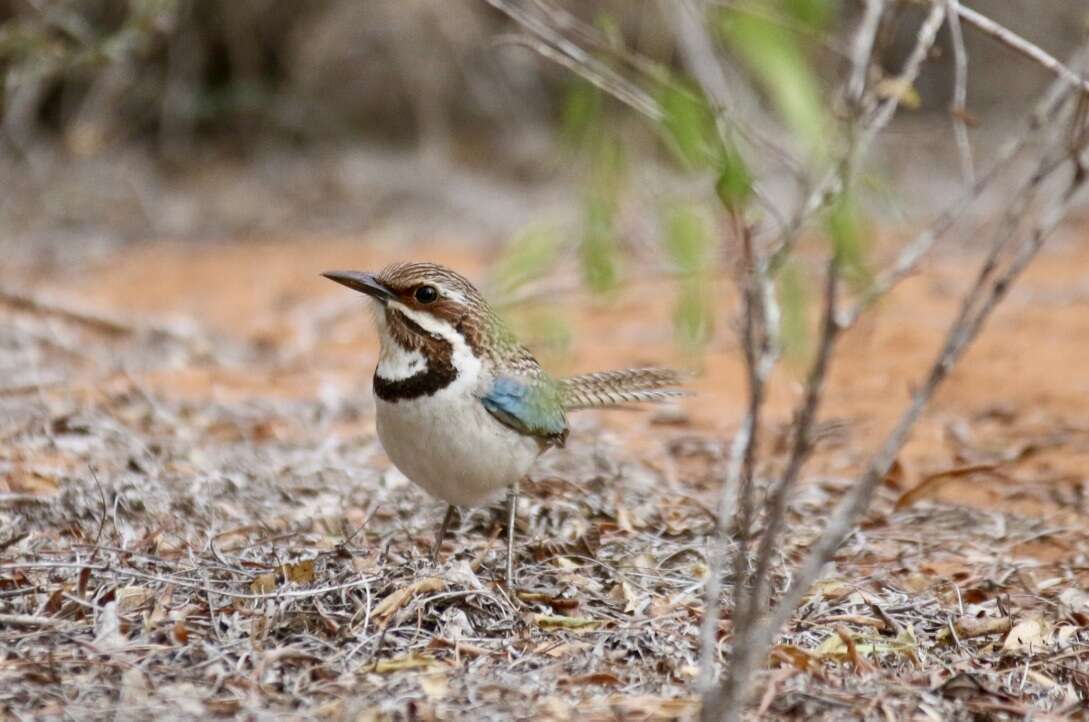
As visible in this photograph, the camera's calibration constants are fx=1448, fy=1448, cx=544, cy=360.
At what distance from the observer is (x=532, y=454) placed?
4.72 m

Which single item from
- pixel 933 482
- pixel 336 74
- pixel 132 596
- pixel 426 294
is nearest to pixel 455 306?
pixel 426 294

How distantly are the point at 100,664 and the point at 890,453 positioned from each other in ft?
6.64

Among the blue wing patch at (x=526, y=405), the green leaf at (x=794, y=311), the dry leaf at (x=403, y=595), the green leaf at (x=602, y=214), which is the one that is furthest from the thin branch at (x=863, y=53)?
the dry leaf at (x=403, y=595)

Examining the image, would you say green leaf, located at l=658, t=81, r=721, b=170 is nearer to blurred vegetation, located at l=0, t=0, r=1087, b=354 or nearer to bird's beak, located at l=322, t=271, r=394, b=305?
bird's beak, located at l=322, t=271, r=394, b=305

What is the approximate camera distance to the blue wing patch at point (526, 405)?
177 inches

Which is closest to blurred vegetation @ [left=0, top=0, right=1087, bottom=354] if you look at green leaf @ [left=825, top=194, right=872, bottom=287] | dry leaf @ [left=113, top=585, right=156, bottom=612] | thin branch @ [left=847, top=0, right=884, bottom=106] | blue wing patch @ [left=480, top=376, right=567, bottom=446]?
blue wing patch @ [left=480, top=376, right=567, bottom=446]

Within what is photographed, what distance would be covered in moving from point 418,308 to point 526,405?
1.50 ft

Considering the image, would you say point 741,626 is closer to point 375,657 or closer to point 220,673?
point 375,657

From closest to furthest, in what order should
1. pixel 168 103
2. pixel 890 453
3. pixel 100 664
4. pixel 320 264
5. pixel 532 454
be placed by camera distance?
pixel 890 453
pixel 100 664
pixel 532 454
pixel 320 264
pixel 168 103

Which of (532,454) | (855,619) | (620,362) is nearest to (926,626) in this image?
(855,619)

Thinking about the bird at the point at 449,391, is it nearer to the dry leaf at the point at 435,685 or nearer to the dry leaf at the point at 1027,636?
the dry leaf at the point at 435,685

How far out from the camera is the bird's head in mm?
4445

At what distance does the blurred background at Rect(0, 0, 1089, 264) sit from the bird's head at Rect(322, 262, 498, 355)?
25.2 feet

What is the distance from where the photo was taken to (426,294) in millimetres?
4477
